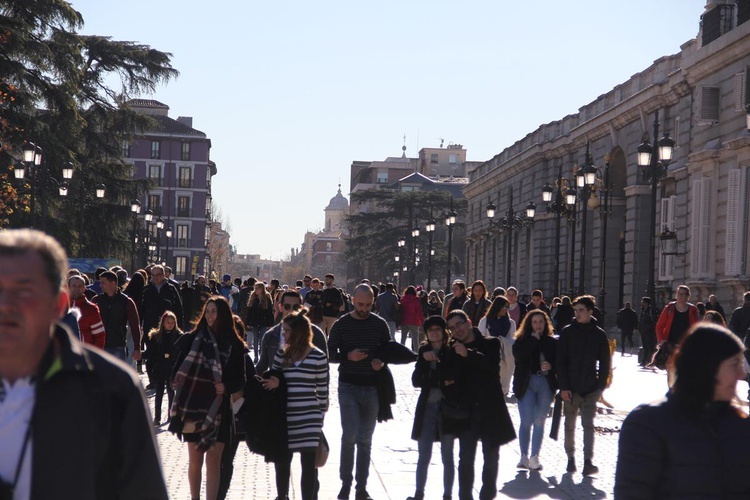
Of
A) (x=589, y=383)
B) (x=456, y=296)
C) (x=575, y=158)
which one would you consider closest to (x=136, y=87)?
(x=575, y=158)

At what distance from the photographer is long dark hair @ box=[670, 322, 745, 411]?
484 centimetres

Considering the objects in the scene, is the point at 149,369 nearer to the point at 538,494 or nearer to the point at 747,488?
the point at 538,494

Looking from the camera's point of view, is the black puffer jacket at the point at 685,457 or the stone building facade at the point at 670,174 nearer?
the black puffer jacket at the point at 685,457

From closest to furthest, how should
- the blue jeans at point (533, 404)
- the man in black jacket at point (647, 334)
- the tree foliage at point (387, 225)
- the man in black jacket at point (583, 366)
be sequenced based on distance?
the man in black jacket at point (583, 366), the blue jeans at point (533, 404), the man in black jacket at point (647, 334), the tree foliage at point (387, 225)

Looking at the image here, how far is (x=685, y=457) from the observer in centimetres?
482

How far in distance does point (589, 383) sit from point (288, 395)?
432 centimetres

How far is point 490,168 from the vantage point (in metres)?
78.7

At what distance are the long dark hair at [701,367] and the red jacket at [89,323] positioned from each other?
1058 cm

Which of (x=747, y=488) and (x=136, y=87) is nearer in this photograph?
(x=747, y=488)

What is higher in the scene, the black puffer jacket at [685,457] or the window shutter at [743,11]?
the window shutter at [743,11]

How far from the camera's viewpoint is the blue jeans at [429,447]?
11102 millimetres

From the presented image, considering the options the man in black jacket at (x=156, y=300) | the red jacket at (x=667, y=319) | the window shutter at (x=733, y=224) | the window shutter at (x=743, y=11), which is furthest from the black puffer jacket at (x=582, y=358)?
the window shutter at (x=743, y=11)

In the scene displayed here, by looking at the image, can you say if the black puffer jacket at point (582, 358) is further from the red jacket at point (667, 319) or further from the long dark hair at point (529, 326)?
the red jacket at point (667, 319)

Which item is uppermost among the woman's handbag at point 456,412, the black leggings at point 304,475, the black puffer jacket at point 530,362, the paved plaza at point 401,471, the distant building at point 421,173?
the distant building at point 421,173
